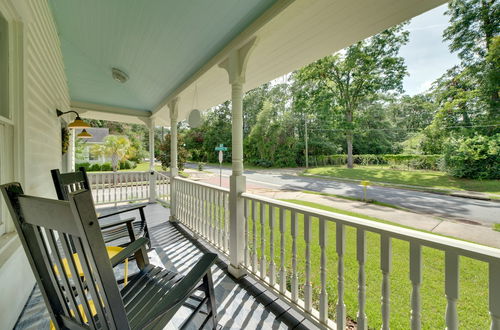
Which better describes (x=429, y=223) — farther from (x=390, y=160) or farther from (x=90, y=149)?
(x=90, y=149)

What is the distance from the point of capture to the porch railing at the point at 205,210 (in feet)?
8.51

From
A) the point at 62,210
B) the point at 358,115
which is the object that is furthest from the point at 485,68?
the point at 358,115

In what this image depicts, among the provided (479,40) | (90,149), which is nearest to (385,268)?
(479,40)

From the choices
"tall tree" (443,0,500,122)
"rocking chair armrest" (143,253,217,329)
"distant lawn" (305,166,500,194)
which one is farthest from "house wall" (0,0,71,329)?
"distant lawn" (305,166,500,194)

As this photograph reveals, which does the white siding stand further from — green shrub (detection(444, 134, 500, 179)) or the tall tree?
green shrub (detection(444, 134, 500, 179))

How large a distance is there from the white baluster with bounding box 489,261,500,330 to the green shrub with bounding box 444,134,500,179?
4.59 meters

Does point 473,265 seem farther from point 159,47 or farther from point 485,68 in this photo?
point 159,47

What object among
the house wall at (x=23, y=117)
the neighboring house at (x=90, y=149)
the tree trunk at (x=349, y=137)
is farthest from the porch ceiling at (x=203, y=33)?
the neighboring house at (x=90, y=149)

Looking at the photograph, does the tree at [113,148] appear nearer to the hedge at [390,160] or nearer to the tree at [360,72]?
the tree at [360,72]

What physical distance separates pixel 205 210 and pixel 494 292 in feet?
8.98

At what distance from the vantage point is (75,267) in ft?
2.28

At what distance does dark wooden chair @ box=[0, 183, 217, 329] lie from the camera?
557 millimetres

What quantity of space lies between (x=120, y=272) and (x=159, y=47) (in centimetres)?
256

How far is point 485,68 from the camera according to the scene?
12.9ft
